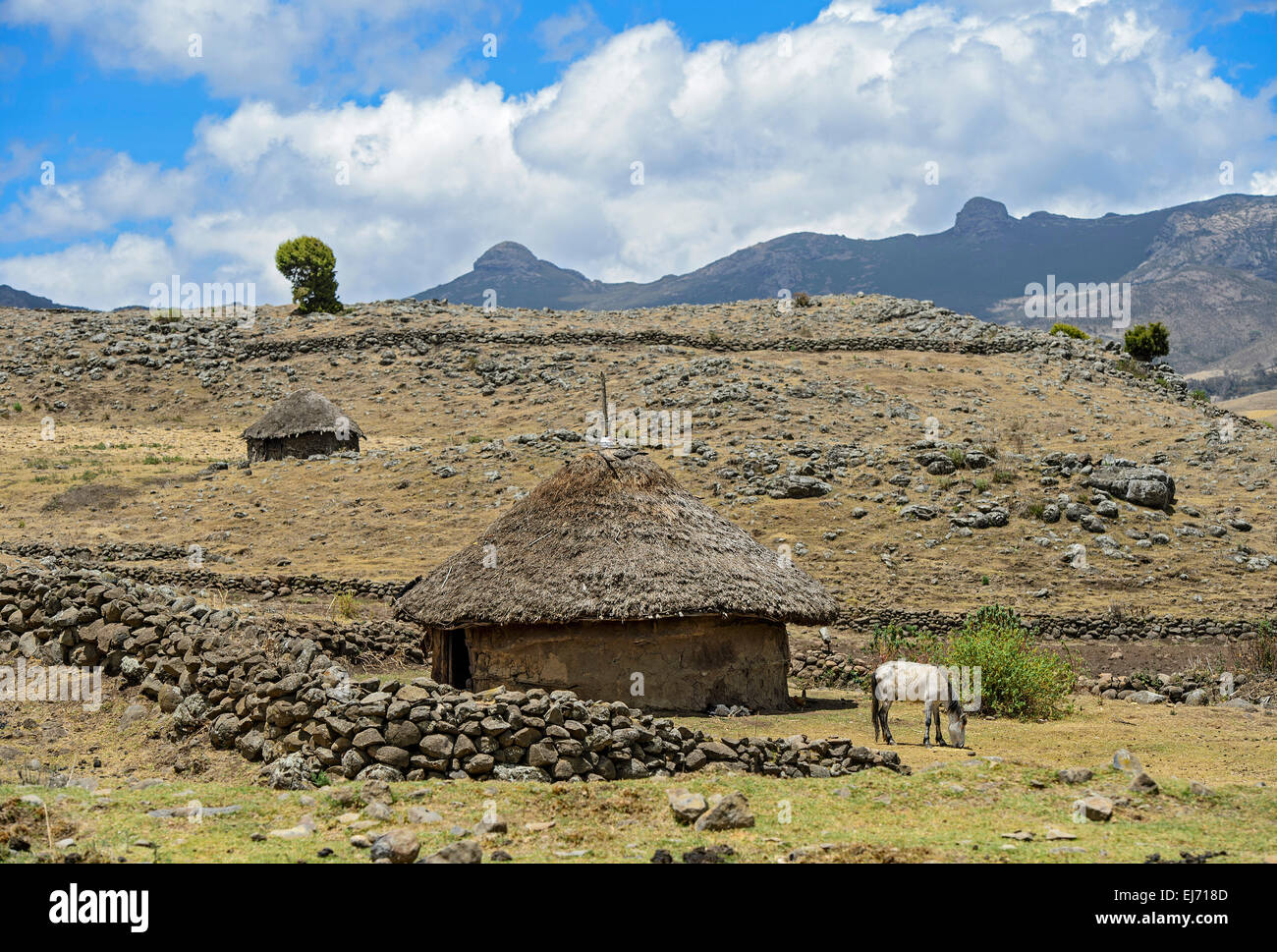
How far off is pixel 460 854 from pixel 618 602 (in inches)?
318

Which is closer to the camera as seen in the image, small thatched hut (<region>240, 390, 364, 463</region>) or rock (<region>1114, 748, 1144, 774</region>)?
rock (<region>1114, 748, 1144, 774</region>)

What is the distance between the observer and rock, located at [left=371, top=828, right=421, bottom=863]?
6250 millimetres

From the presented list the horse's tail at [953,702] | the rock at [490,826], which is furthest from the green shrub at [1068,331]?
the rock at [490,826]

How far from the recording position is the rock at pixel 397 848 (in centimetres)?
625

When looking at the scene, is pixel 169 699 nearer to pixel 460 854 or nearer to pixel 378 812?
pixel 378 812

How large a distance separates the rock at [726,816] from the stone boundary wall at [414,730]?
6.40 ft

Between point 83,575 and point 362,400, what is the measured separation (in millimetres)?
32955

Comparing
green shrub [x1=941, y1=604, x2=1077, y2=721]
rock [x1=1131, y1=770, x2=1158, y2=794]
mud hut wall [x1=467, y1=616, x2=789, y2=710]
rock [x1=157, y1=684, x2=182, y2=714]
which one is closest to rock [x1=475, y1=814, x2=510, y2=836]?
rock [x1=1131, y1=770, x2=1158, y2=794]

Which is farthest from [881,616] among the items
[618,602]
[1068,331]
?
[1068,331]

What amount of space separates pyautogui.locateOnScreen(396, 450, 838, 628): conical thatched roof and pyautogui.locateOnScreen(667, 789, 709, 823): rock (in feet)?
20.3

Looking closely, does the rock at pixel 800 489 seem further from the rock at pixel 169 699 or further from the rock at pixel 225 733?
the rock at pixel 225 733

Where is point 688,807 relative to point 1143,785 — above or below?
above

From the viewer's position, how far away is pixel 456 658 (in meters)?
16.4

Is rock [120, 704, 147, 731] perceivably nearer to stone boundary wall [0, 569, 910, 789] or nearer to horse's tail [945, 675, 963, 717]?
stone boundary wall [0, 569, 910, 789]
